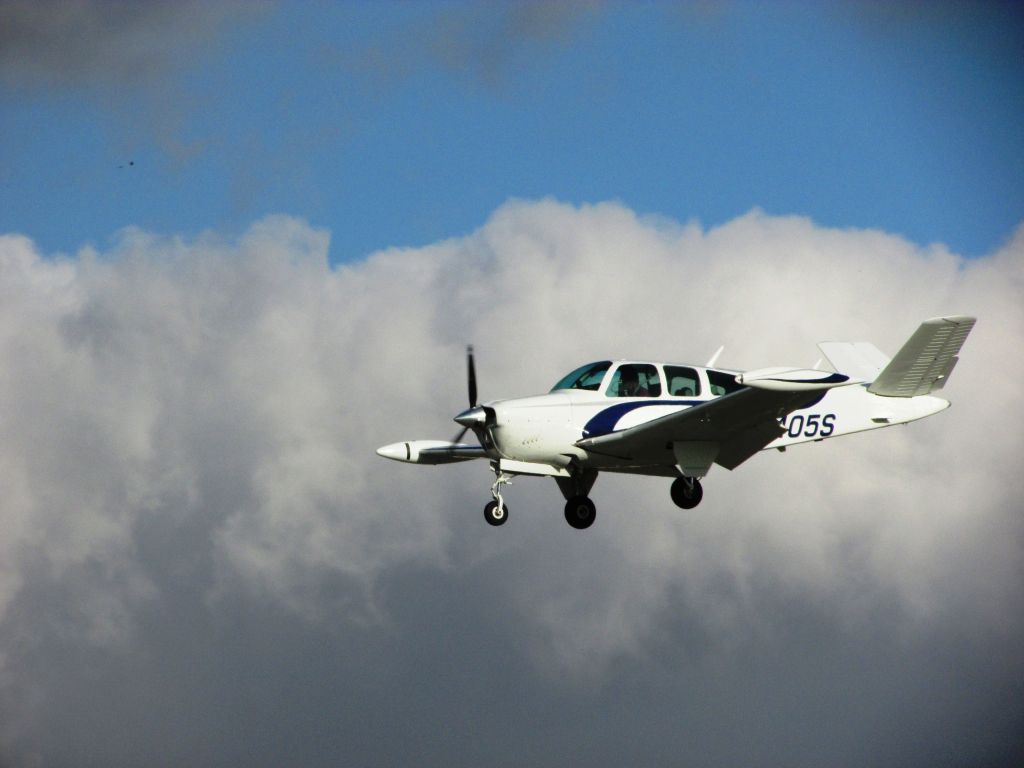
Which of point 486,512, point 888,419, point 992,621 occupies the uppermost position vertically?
point 992,621

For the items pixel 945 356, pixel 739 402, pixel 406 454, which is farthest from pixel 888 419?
pixel 406 454

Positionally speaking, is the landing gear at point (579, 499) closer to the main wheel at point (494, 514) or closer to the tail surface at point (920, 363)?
the main wheel at point (494, 514)

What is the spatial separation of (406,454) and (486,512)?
3856 millimetres

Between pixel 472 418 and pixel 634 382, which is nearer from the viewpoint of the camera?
pixel 472 418

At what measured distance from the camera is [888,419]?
29344mm

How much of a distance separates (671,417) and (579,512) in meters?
3.82

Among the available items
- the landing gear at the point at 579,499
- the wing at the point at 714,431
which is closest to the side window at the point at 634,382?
the wing at the point at 714,431

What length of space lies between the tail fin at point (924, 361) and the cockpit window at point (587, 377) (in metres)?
6.15

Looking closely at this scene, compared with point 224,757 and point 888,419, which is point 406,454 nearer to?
point 888,419

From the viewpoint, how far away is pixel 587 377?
2747 cm

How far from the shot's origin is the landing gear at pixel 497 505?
27.1 metres

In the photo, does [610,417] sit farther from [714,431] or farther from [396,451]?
[396,451]

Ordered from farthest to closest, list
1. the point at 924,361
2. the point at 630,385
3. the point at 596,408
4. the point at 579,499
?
the point at 579,499
the point at 924,361
the point at 630,385
the point at 596,408

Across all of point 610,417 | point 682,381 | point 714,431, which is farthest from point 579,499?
point 714,431
